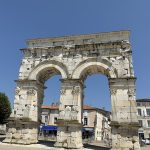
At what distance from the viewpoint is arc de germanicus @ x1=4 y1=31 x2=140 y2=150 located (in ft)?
45.9

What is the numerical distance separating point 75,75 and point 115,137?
5.63 metres

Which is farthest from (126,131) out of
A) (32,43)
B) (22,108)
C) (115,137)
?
(32,43)

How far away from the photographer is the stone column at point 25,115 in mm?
15203

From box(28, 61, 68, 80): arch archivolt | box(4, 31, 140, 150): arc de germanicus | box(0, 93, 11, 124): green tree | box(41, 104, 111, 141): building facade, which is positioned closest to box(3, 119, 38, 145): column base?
box(4, 31, 140, 150): arc de germanicus

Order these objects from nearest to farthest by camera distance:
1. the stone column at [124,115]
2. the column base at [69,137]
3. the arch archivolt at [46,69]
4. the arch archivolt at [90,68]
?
the stone column at [124,115]
the column base at [69,137]
the arch archivolt at [90,68]
the arch archivolt at [46,69]

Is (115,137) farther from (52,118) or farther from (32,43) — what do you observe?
(52,118)

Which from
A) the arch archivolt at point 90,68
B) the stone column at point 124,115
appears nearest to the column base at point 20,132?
the arch archivolt at point 90,68

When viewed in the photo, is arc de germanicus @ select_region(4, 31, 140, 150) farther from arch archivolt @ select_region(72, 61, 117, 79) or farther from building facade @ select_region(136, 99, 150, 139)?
building facade @ select_region(136, 99, 150, 139)

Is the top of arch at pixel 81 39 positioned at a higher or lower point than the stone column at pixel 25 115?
higher

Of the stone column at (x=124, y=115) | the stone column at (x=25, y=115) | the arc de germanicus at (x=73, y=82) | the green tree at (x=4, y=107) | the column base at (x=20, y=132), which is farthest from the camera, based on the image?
the green tree at (x=4, y=107)

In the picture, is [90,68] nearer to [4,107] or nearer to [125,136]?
[125,136]

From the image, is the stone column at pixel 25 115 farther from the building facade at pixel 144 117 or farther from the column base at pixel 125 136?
the building facade at pixel 144 117

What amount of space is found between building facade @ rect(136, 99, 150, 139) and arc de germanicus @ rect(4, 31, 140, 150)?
3012 centimetres

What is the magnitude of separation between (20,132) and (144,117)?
3399cm
